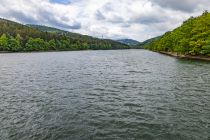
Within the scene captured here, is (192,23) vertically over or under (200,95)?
over

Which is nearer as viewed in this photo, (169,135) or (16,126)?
(169,135)

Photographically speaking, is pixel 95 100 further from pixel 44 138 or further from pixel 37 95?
pixel 44 138

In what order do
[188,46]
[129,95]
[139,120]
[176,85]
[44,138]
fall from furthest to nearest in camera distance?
[188,46] < [176,85] < [129,95] < [139,120] < [44,138]

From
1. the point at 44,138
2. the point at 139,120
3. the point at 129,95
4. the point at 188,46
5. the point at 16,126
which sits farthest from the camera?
the point at 188,46

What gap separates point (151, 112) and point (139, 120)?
2.62m

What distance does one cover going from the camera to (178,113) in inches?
938

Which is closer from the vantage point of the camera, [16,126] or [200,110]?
[16,126]

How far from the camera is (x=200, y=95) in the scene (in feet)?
103

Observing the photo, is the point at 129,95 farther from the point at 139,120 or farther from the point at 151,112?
the point at 139,120

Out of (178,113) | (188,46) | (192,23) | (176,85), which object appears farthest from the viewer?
(192,23)

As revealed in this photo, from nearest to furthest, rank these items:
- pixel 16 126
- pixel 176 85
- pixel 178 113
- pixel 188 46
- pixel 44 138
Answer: pixel 44 138, pixel 16 126, pixel 178 113, pixel 176 85, pixel 188 46

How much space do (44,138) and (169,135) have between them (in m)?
8.33

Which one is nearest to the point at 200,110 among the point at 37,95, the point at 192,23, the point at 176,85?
the point at 176,85

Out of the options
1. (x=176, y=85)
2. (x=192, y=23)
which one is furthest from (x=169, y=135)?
(x=192, y=23)
